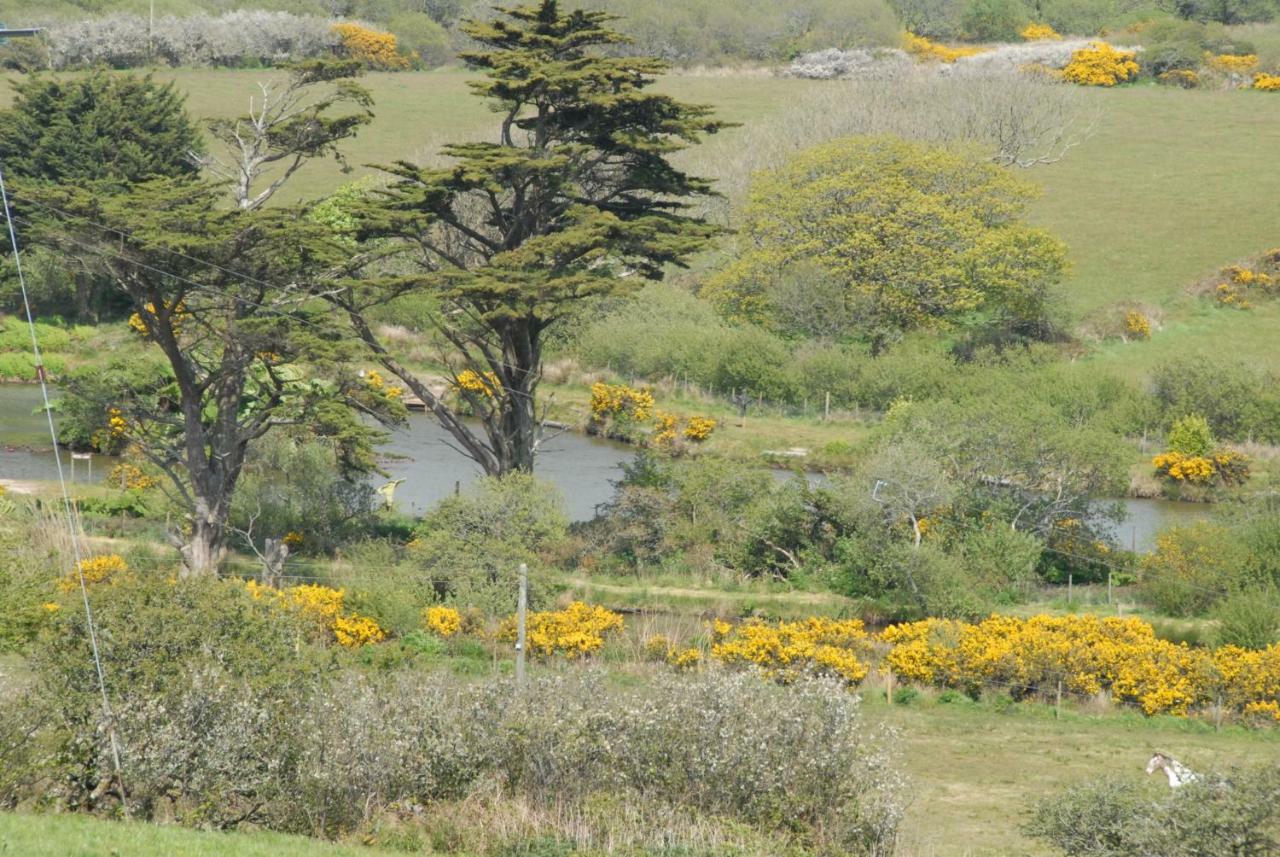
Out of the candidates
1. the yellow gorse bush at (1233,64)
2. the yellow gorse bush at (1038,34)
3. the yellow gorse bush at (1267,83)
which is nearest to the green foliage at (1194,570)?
the yellow gorse bush at (1267,83)

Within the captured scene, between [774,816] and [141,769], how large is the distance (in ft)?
22.9

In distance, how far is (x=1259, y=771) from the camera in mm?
17203

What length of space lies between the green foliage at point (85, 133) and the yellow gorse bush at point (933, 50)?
63.7 m

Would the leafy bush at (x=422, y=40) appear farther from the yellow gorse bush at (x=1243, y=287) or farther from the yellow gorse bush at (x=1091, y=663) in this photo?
the yellow gorse bush at (x=1091, y=663)

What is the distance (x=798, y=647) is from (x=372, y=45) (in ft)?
308

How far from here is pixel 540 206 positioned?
1544 inches

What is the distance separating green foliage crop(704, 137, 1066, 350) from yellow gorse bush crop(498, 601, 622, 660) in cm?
3401

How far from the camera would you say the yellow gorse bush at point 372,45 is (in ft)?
365

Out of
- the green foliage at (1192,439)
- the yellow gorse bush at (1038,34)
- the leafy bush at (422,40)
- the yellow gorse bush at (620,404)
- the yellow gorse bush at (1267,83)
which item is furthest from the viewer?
the yellow gorse bush at (1038,34)

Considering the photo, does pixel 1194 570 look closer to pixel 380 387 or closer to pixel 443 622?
pixel 443 622

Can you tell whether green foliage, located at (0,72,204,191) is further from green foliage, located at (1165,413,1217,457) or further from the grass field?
green foliage, located at (1165,413,1217,457)

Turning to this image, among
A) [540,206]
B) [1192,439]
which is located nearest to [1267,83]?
[1192,439]

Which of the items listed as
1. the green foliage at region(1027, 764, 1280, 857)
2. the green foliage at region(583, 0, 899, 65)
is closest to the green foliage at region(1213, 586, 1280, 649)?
the green foliage at region(1027, 764, 1280, 857)

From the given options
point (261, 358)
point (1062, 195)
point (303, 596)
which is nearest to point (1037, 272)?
point (1062, 195)
